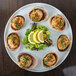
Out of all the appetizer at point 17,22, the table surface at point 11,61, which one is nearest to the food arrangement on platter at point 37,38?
the appetizer at point 17,22

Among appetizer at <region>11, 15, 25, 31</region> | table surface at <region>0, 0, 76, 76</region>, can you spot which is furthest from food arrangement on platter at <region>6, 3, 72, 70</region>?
table surface at <region>0, 0, 76, 76</region>

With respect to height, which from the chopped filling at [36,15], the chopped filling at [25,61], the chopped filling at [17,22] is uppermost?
the chopped filling at [36,15]

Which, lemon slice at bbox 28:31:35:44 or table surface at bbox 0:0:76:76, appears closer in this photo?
lemon slice at bbox 28:31:35:44

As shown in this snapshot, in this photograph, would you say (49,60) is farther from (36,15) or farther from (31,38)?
(36,15)

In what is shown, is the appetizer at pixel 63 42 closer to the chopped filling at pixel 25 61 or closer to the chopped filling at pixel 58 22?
the chopped filling at pixel 58 22

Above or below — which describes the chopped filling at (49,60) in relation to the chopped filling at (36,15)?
below

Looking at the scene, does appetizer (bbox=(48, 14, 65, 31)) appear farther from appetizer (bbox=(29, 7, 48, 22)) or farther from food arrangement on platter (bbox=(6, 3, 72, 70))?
appetizer (bbox=(29, 7, 48, 22))

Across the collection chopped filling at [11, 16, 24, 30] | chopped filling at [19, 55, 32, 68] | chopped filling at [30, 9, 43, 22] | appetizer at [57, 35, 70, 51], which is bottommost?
chopped filling at [19, 55, 32, 68]
